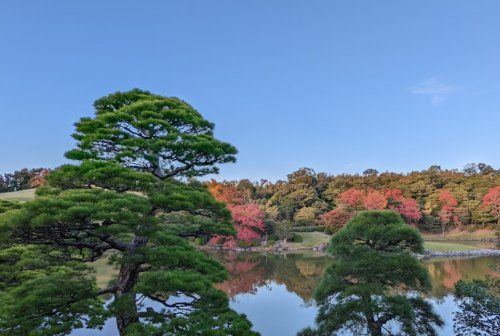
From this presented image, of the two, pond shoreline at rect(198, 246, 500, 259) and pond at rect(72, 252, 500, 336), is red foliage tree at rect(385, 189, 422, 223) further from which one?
pond at rect(72, 252, 500, 336)

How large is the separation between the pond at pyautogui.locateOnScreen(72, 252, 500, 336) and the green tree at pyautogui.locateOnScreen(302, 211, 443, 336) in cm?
179

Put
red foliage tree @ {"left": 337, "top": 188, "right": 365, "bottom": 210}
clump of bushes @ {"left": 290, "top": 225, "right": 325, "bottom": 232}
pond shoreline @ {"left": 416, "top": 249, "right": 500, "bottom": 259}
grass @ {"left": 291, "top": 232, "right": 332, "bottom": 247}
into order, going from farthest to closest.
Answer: clump of bushes @ {"left": 290, "top": 225, "right": 325, "bottom": 232} < red foliage tree @ {"left": 337, "top": 188, "right": 365, "bottom": 210} < grass @ {"left": 291, "top": 232, "right": 332, "bottom": 247} < pond shoreline @ {"left": 416, "top": 249, "right": 500, "bottom": 259}

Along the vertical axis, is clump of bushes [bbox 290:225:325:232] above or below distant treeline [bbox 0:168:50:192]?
below

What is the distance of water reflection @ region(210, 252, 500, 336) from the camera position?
10.8 metres

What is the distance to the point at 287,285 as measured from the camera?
53.9 ft

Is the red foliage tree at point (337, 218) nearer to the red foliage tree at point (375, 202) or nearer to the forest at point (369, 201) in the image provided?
the forest at point (369, 201)

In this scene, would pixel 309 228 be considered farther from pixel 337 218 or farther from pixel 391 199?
pixel 391 199

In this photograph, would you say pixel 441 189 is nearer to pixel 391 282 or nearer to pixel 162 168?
pixel 391 282

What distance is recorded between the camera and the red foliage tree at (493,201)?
35719 millimetres

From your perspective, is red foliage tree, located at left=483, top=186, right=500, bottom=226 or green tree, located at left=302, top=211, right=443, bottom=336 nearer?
green tree, located at left=302, top=211, right=443, bottom=336

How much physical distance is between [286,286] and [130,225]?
1271cm

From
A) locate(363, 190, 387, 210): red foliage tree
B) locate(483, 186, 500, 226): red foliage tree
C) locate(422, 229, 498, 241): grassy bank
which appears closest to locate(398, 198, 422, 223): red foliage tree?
locate(363, 190, 387, 210): red foliage tree

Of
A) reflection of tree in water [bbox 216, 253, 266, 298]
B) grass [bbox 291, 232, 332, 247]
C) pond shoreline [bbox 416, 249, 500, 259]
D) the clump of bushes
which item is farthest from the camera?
the clump of bushes

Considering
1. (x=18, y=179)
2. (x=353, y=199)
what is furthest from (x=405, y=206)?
(x=18, y=179)
